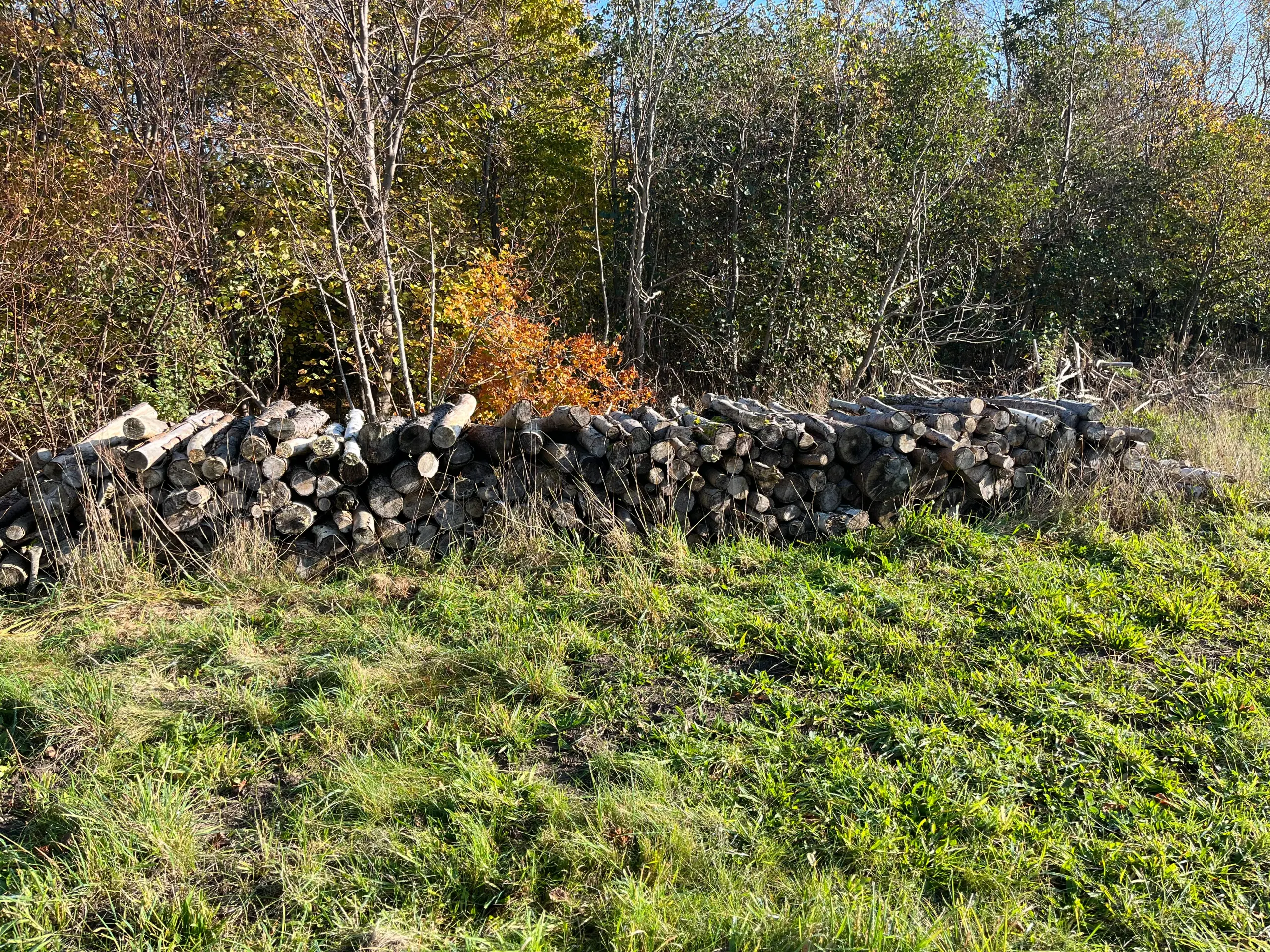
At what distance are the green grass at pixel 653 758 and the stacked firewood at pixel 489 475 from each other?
39 cm

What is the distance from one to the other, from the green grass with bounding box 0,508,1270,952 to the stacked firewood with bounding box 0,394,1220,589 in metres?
0.39

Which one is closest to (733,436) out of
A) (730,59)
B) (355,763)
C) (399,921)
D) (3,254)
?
(355,763)

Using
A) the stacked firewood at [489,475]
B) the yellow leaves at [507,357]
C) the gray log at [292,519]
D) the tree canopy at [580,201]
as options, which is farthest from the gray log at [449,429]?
the yellow leaves at [507,357]

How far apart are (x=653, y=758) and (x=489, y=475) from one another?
2550mm

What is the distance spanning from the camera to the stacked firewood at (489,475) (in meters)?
4.78

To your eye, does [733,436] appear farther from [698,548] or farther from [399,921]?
[399,921]

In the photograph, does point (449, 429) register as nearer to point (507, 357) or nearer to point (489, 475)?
point (489, 475)

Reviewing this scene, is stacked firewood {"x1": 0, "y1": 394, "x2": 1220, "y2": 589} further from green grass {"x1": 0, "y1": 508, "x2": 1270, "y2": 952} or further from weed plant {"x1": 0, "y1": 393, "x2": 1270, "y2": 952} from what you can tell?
green grass {"x1": 0, "y1": 508, "x2": 1270, "y2": 952}

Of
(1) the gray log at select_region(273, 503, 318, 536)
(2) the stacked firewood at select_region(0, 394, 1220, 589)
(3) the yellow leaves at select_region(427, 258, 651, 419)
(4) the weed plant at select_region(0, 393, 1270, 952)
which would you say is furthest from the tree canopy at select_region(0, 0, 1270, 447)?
(4) the weed plant at select_region(0, 393, 1270, 952)

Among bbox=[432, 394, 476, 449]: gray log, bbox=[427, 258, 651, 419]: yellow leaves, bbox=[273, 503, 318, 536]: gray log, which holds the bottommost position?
bbox=[273, 503, 318, 536]: gray log

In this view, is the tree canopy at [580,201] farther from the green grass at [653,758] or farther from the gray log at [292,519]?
the green grass at [653,758]

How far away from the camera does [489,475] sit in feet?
16.9

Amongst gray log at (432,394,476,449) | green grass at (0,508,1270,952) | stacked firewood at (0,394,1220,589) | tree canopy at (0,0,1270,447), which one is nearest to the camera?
green grass at (0,508,1270,952)

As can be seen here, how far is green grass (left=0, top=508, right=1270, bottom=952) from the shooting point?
2.45 metres
